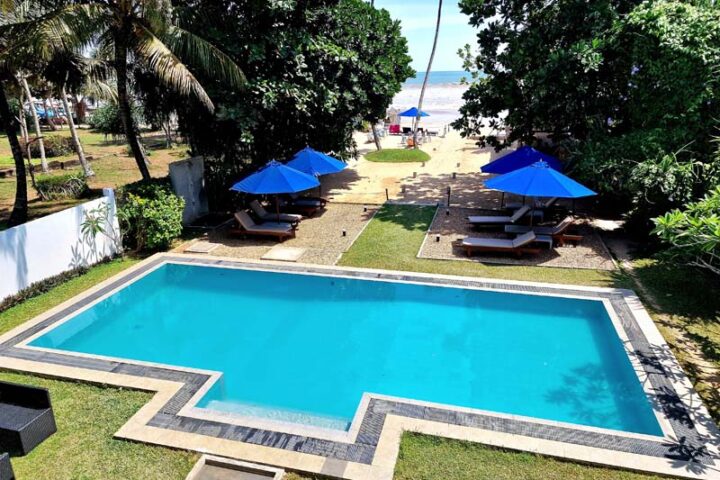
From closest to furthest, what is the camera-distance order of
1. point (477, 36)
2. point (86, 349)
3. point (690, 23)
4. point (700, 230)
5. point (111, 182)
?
Result: 1. point (700, 230)
2. point (86, 349)
3. point (690, 23)
4. point (477, 36)
5. point (111, 182)

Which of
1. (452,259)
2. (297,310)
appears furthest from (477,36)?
(297,310)

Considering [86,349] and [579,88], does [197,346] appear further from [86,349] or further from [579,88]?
[579,88]

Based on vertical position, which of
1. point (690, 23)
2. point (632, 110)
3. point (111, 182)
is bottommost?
point (111, 182)

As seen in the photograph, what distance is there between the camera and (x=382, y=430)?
22.3 ft

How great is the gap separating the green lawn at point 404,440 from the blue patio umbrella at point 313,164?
8191 mm

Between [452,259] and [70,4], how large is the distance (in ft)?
40.7

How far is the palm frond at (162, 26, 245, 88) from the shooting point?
14.0 m

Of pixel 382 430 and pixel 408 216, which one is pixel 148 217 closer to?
pixel 408 216

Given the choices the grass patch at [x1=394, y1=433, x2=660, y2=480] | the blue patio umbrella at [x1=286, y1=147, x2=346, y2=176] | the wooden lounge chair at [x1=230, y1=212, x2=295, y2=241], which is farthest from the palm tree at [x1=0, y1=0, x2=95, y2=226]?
the grass patch at [x1=394, y1=433, x2=660, y2=480]

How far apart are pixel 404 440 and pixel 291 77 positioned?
13.4 meters

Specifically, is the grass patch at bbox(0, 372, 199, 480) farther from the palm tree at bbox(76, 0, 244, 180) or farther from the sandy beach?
the sandy beach

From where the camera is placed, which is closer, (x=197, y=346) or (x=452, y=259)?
(x=197, y=346)

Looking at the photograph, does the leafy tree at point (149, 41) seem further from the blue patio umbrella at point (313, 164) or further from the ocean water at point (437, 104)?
the ocean water at point (437, 104)

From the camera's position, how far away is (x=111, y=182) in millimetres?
22641
